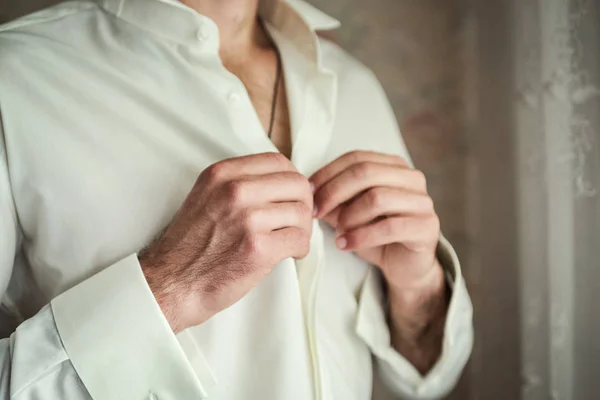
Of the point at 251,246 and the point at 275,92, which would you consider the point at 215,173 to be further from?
the point at 275,92

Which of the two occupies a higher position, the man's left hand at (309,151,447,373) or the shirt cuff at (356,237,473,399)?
the man's left hand at (309,151,447,373)

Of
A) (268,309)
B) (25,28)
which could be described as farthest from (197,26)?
(268,309)

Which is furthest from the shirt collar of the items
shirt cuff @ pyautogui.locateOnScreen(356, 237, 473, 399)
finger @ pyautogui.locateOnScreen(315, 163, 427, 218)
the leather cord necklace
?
shirt cuff @ pyautogui.locateOnScreen(356, 237, 473, 399)

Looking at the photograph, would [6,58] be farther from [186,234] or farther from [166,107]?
[186,234]

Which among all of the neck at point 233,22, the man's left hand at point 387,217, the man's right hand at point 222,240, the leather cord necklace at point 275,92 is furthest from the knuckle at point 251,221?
the neck at point 233,22

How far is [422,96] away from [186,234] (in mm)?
738

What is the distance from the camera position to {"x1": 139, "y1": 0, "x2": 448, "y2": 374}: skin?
548mm

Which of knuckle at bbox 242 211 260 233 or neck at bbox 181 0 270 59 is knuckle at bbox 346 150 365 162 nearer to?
knuckle at bbox 242 211 260 233

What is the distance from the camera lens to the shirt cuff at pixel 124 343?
51 centimetres

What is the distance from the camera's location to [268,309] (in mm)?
636

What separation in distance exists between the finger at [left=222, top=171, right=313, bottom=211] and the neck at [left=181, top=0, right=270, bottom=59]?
33 centimetres

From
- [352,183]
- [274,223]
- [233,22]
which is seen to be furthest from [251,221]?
[233,22]

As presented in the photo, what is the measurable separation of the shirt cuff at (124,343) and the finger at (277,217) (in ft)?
0.44

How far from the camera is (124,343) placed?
1.70ft
